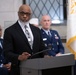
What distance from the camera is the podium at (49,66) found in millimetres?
1996

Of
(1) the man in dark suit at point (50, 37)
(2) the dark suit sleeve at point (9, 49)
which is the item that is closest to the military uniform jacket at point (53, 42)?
(1) the man in dark suit at point (50, 37)

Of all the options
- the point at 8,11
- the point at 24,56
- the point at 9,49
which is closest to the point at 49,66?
the point at 24,56

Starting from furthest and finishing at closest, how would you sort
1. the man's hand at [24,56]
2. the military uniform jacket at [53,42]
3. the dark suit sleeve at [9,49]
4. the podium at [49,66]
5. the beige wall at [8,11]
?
1. the beige wall at [8,11]
2. the military uniform jacket at [53,42]
3. the dark suit sleeve at [9,49]
4. the man's hand at [24,56]
5. the podium at [49,66]

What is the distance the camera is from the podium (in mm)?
1996

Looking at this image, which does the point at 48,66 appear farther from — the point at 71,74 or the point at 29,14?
the point at 29,14

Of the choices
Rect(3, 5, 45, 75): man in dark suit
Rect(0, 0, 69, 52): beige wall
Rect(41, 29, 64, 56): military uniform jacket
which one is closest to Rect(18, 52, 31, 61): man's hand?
Rect(3, 5, 45, 75): man in dark suit

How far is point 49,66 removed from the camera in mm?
2037

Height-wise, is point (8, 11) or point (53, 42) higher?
point (8, 11)

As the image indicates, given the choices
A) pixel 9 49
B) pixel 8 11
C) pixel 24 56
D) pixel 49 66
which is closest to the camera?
pixel 49 66

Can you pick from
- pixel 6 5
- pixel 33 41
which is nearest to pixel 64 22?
pixel 6 5

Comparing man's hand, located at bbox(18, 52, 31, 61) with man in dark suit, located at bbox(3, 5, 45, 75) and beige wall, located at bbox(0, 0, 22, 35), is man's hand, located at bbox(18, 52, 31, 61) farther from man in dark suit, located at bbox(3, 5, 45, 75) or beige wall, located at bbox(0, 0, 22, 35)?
beige wall, located at bbox(0, 0, 22, 35)

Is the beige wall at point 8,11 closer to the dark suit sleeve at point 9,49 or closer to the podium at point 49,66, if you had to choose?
the dark suit sleeve at point 9,49

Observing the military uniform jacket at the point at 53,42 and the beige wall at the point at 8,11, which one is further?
the beige wall at the point at 8,11

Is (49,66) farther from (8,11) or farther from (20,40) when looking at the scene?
(8,11)
